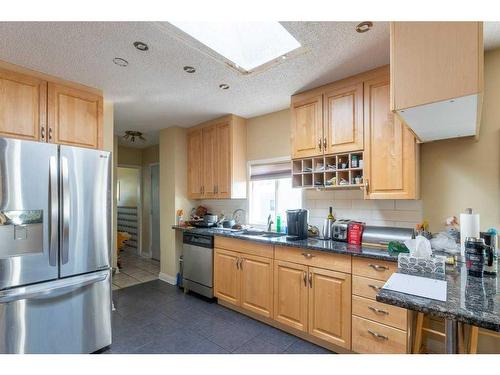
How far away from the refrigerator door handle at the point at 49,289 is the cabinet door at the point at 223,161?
5.98 ft

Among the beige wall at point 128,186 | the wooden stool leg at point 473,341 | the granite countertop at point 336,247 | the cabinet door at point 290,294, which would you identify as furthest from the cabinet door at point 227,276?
the beige wall at point 128,186

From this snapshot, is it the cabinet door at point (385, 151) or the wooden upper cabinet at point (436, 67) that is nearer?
the wooden upper cabinet at point (436, 67)

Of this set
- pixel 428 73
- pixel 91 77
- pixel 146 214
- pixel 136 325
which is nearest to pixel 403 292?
pixel 428 73

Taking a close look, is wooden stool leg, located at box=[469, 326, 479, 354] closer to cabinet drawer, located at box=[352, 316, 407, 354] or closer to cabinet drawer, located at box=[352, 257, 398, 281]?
cabinet drawer, located at box=[352, 316, 407, 354]

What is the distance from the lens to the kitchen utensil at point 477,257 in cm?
130

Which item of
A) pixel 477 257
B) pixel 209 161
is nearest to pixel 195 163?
pixel 209 161

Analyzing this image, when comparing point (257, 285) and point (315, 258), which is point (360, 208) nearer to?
point (315, 258)

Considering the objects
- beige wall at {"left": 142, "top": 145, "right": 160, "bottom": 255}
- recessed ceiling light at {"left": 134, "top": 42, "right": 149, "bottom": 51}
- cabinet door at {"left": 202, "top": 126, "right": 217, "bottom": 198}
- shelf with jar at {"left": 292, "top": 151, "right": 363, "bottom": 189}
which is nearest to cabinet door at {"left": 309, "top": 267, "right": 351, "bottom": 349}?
shelf with jar at {"left": 292, "top": 151, "right": 363, "bottom": 189}

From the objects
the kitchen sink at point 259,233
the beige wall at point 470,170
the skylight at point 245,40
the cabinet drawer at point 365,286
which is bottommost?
the cabinet drawer at point 365,286

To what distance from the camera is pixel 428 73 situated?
110cm

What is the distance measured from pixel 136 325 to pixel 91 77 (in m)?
2.54

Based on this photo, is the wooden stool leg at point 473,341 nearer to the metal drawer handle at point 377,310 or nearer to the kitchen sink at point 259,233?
the metal drawer handle at point 377,310
